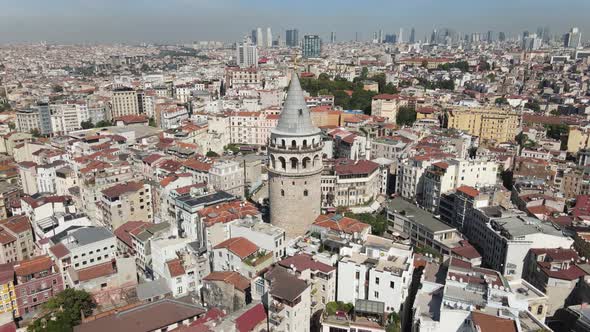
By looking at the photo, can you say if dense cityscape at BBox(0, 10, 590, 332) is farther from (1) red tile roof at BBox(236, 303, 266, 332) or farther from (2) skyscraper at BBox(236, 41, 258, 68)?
(2) skyscraper at BBox(236, 41, 258, 68)

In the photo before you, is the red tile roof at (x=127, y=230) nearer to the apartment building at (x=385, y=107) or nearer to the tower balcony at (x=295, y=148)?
the tower balcony at (x=295, y=148)

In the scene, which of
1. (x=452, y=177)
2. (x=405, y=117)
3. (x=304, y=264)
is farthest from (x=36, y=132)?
(x=304, y=264)

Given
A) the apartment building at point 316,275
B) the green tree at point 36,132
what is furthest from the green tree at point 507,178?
the green tree at point 36,132

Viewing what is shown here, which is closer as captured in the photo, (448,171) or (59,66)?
(448,171)

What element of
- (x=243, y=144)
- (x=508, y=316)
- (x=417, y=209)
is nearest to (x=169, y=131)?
(x=243, y=144)

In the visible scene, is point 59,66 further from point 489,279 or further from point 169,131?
point 489,279

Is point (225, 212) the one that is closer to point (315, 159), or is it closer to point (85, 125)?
point (315, 159)

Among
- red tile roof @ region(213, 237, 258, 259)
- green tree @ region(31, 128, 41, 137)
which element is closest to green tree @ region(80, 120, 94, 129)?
green tree @ region(31, 128, 41, 137)
